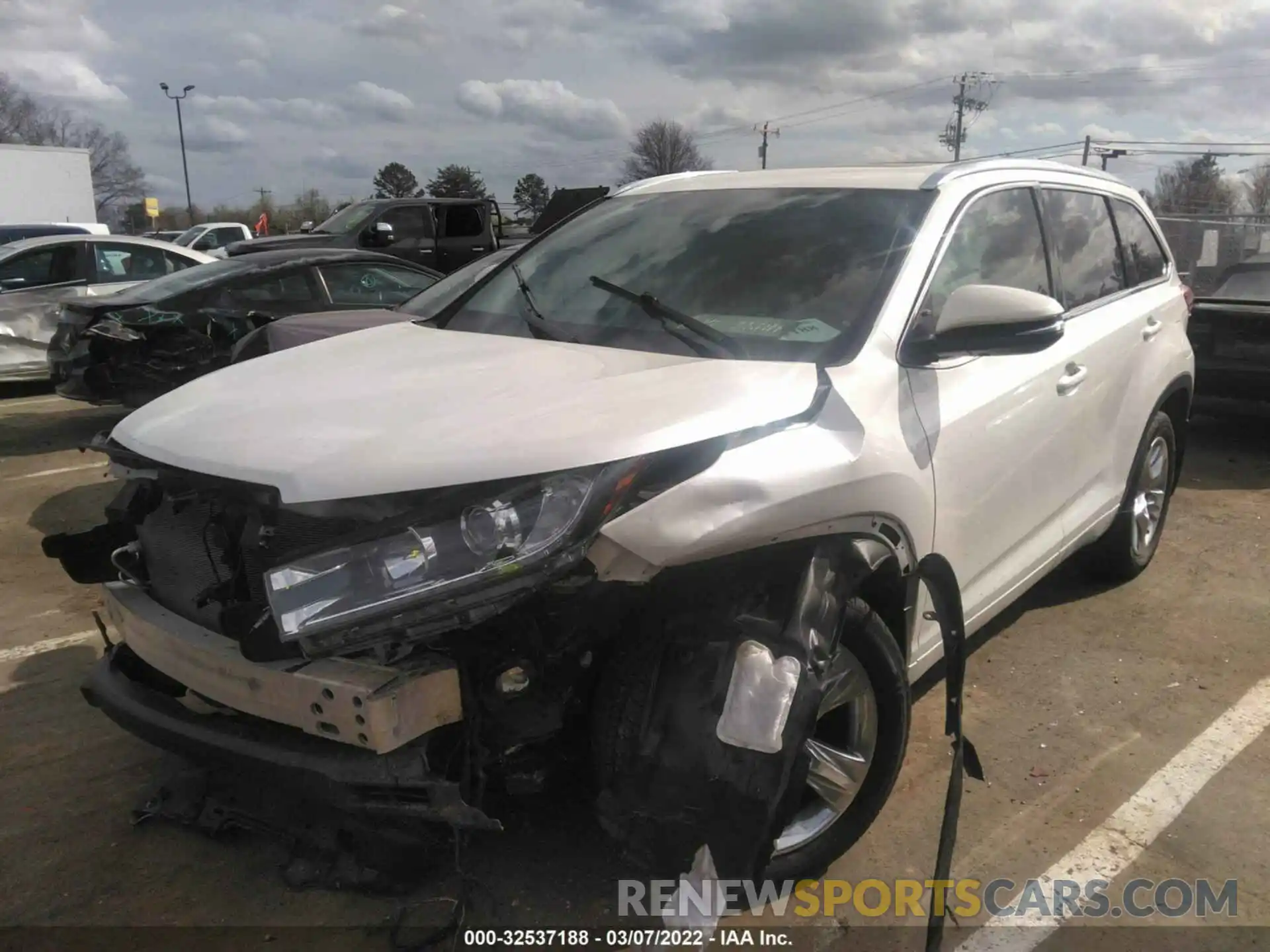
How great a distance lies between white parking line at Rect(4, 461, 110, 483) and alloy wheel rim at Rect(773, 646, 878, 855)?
5887mm

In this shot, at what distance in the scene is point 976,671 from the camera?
3.88 m

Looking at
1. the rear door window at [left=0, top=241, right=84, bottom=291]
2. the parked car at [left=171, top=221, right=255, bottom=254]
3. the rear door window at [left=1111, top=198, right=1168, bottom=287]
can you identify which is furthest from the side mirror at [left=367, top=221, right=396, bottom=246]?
the parked car at [left=171, top=221, right=255, bottom=254]

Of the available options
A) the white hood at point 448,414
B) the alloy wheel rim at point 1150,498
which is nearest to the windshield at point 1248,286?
the alloy wheel rim at point 1150,498

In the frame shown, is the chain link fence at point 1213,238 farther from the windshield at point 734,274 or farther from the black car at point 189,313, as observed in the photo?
the windshield at point 734,274

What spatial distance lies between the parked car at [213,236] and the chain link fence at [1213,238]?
68.1 ft

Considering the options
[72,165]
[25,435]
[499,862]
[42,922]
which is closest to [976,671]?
[499,862]

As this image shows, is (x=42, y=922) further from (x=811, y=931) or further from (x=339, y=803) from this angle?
(x=811, y=931)

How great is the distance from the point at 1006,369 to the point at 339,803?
2.31 m

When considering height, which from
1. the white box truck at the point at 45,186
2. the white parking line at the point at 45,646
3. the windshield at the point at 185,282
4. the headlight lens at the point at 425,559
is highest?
the white box truck at the point at 45,186

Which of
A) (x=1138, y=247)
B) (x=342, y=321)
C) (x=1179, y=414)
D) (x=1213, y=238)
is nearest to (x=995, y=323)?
(x=1138, y=247)

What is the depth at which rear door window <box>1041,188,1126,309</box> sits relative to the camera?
12.0 ft

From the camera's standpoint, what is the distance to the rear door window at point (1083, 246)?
365cm

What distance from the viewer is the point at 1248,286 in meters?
7.66

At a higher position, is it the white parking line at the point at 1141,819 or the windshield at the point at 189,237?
the windshield at the point at 189,237
